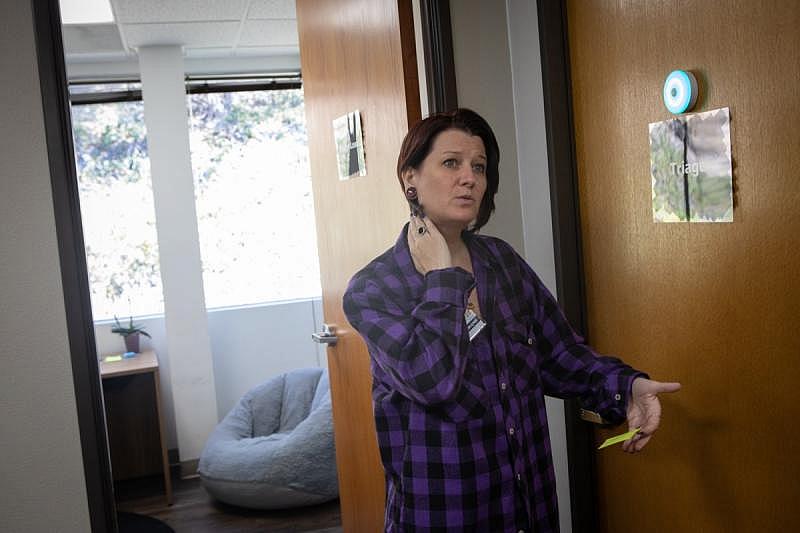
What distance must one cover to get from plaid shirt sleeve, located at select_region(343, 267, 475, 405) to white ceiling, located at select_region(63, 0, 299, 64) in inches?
105

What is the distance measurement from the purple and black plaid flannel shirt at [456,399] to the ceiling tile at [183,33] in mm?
2916

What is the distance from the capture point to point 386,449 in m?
1.38

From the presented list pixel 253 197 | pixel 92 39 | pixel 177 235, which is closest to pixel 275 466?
pixel 177 235

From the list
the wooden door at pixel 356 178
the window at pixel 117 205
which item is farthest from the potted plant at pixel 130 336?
the wooden door at pixel 356 178

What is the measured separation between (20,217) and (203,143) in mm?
3160

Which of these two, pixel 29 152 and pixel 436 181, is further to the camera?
pixel 29 152

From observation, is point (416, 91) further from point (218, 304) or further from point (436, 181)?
point (218, 304)

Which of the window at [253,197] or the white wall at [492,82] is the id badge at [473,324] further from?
the window at [253,197]

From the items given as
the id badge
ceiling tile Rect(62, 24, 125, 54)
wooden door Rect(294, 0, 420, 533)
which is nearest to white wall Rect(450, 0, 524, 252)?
wooden door Rect(294, 0, 420, 533)

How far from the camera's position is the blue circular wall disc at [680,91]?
1493 millimetres

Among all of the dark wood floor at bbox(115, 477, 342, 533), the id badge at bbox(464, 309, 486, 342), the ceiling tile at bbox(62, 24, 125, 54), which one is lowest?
the dark wood floor at bbox(115, 477, 342, 533)

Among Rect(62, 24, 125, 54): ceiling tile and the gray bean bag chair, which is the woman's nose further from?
Rect(62, 24, 125, 54): ceiling tile

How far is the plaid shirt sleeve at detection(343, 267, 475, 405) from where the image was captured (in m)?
1.24

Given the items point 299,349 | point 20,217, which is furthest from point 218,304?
point 20,217
